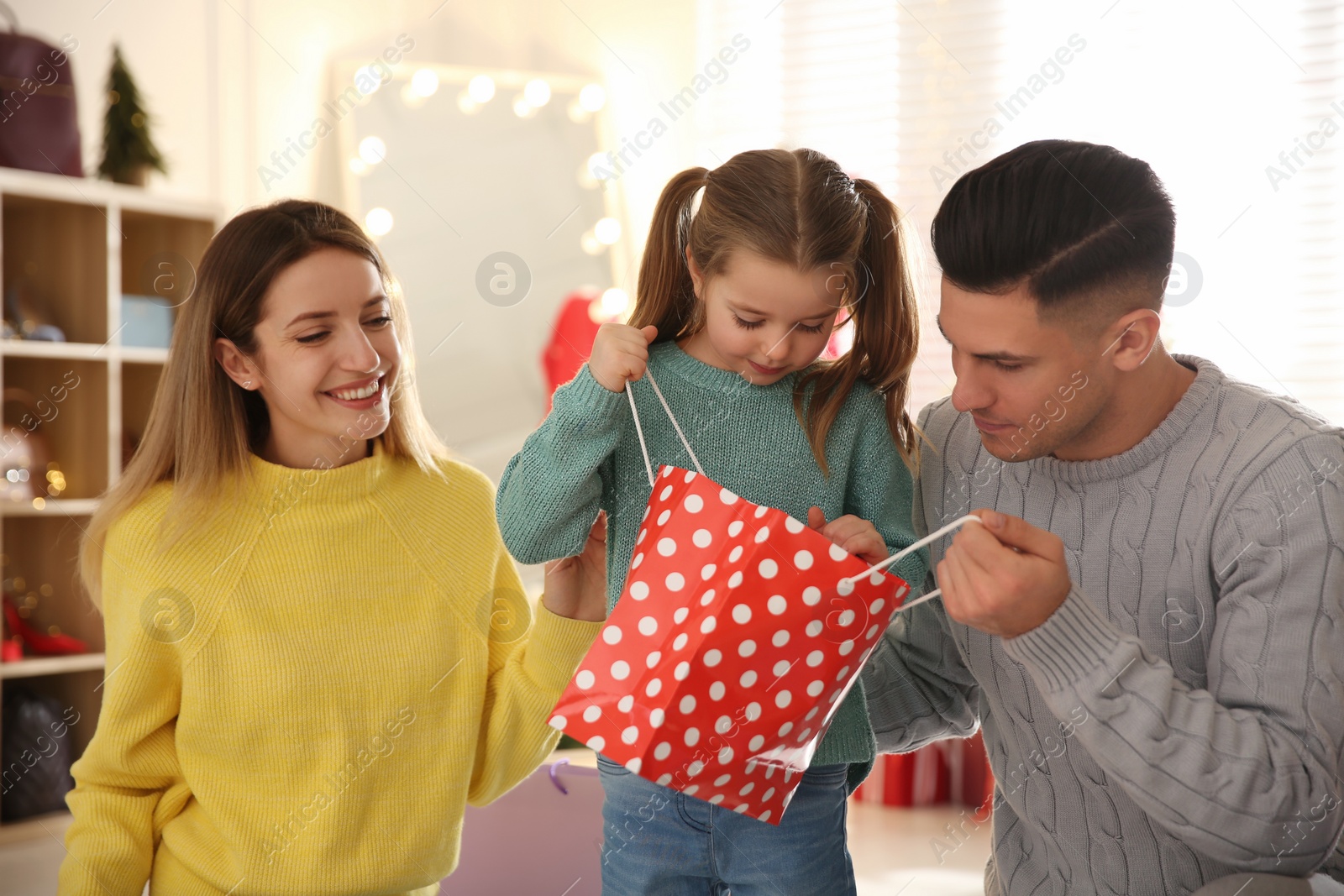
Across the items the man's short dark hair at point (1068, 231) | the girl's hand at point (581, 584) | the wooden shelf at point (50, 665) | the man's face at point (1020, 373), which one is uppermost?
the man's short dark hair at point (1068, 231)

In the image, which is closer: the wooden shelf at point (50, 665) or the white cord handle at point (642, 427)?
the white cord handle at point (642, 427)

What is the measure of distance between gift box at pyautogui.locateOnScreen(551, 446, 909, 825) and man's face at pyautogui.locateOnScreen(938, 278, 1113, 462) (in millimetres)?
229

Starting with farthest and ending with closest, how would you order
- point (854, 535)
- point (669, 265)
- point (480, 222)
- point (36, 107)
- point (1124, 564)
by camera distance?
point (480, 222) < point (36, 107) < point (669, 265) < point (1124, 564) < point (854, 535)

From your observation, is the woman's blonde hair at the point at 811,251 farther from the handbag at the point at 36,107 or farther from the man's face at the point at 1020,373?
the handbag at the point at 36,107

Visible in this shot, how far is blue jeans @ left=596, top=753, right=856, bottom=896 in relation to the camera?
4.01 ft

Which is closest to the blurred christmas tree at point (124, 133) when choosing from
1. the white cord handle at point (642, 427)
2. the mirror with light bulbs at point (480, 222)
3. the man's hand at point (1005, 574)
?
the mirror with light bulbs at point (480, 222)

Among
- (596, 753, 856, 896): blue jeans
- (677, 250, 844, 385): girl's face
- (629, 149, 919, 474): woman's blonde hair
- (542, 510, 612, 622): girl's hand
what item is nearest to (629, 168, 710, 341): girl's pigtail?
(629, 149, 919, 474): woman's blonde hair

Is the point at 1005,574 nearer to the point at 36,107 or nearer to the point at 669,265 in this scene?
the point at 669,265

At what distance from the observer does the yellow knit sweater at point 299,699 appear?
1346 mm

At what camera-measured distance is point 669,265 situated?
1367 mm

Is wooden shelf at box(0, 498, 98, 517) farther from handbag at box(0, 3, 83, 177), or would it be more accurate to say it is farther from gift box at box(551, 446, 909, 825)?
gift box at box(551, 446, 909, 825)

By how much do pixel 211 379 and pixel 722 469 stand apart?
67 centimetres

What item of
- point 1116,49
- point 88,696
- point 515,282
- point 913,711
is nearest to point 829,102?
point 1116,49

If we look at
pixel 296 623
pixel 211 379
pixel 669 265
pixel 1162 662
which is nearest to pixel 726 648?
pixel 1162 662
